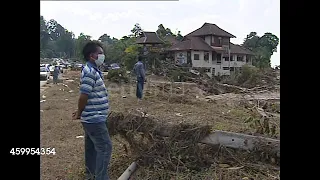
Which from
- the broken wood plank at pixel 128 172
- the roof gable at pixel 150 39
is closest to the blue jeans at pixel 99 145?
the broken wood plank at pixel 128 172

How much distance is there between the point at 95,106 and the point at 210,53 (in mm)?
5133

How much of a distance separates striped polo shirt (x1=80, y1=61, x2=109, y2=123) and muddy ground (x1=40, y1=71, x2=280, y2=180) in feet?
2.23

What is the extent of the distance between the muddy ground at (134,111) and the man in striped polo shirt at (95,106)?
42 cm

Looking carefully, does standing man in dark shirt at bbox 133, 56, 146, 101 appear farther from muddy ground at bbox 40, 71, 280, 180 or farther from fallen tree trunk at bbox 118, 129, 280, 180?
fallen tree trunk at bbox 118, 129, 280, 180

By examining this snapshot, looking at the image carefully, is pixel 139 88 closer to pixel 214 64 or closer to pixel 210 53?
pixel 210 53

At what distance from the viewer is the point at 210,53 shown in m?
7.26

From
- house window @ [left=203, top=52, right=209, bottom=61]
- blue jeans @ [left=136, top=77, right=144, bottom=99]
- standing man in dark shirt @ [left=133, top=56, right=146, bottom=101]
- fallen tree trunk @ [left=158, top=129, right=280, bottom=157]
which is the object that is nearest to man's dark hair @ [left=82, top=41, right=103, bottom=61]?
fallen tree trunk @ [left=158, top=129, right=280, bottom=157]

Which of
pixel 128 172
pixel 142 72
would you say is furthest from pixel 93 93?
pixel 142 72

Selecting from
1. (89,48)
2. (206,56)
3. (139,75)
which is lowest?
(139,75)

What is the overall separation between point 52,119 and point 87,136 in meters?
2.67

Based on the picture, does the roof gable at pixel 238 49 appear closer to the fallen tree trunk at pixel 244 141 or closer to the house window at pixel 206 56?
the house window at pixel 206 56

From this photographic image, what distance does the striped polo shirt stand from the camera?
2398 millimetres

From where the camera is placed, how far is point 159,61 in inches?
279

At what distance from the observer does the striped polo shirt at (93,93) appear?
240 cm
